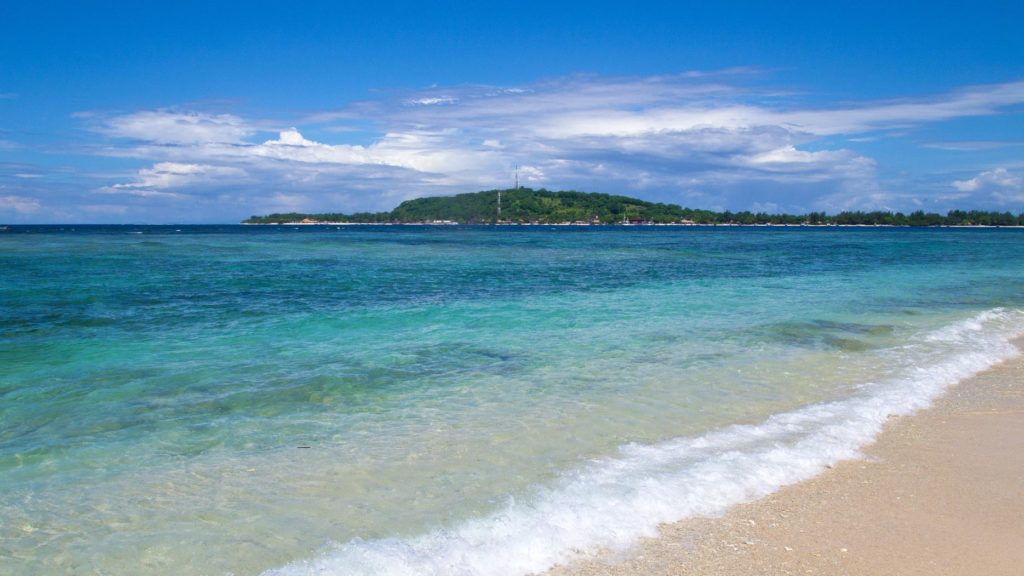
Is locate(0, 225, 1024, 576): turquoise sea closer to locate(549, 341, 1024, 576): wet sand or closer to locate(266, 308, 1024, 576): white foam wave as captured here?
locate(266, 308, 1024, 576): white foam wave

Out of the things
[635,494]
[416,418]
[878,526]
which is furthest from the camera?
[416,418]

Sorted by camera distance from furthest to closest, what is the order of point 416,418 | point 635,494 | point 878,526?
point 416,418 < point 635,494 < point 878,526

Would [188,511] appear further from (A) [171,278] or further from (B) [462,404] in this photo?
(A) [171,278]

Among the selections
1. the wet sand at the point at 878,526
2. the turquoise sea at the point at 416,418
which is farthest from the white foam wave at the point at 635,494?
the wet sand at the point at 878,526

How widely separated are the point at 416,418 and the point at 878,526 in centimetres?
483

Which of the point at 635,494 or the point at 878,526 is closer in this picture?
the point at 878,526

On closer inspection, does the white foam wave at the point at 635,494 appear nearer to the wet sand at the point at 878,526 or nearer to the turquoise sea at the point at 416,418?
the turquoise sea at the point at 416,418

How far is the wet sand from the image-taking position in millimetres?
4609

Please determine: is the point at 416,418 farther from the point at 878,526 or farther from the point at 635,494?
the point at 878,526

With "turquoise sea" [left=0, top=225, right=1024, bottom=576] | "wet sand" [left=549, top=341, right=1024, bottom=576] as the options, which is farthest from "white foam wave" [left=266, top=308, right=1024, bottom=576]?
"wet sand" [left=549, top=341, right=1024, bottom=576]

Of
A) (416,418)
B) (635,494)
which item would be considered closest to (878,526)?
(635,494)

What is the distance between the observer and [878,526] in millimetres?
5164

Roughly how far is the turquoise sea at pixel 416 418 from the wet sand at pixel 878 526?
0.29 meters

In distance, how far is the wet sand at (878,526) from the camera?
4.61 metres
